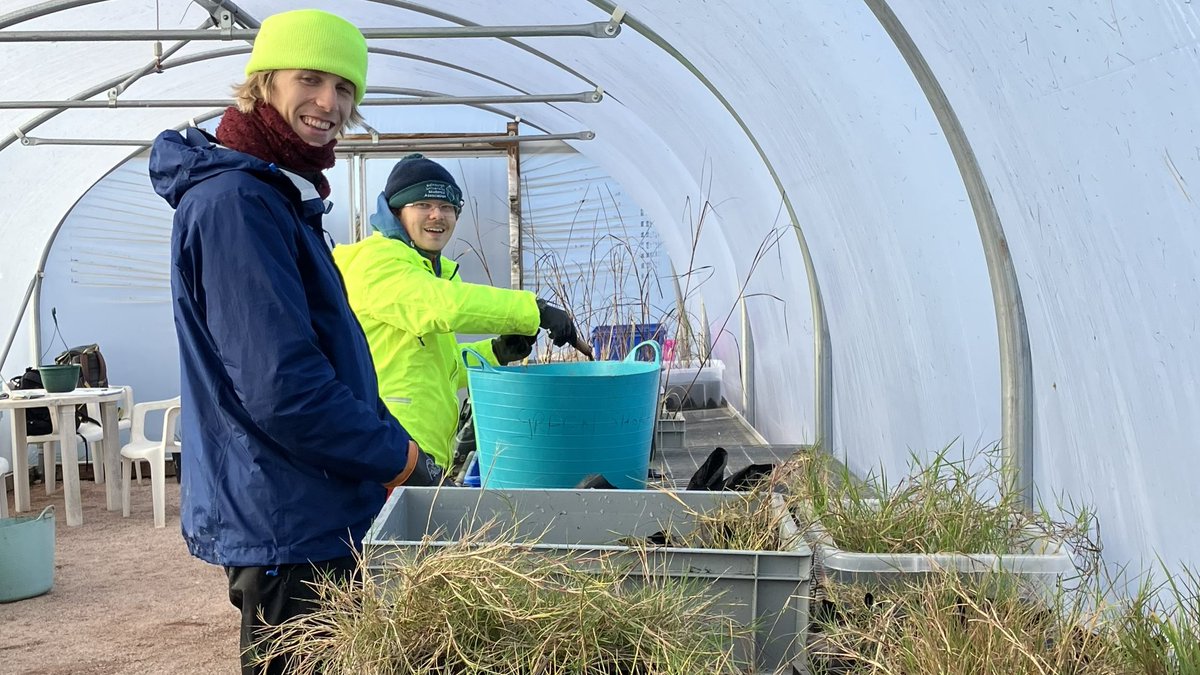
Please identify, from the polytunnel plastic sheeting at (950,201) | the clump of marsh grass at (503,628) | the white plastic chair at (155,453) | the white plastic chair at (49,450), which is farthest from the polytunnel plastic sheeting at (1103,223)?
the white plastic chair at (49,450)

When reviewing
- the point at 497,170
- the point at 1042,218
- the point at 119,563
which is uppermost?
the point at 497,170

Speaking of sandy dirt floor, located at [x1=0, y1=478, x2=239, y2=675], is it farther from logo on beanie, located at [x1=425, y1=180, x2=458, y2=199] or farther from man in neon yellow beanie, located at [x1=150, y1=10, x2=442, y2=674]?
man in neon yellow beanie, located at [x1=150, y1=10, x2=442, y2=674]

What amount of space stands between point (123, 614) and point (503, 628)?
4.53m

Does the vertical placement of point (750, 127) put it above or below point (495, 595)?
above

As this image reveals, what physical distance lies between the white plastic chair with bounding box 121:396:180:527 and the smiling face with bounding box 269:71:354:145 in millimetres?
5750

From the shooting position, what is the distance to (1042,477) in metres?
2.09

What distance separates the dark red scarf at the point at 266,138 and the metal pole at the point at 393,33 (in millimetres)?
2335

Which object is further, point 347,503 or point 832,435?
point 832,435

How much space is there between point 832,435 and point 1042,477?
5.60 ft

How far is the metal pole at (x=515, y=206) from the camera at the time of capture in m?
9.33

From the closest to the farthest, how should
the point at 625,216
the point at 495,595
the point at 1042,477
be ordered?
the point at 495,595 < the point at 1042,477 < the point at 625,216

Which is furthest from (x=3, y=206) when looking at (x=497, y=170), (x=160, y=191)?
(x=160, y=191)

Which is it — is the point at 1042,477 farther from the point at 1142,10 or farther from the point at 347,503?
the point at 347,503

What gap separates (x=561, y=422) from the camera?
2.32 m
